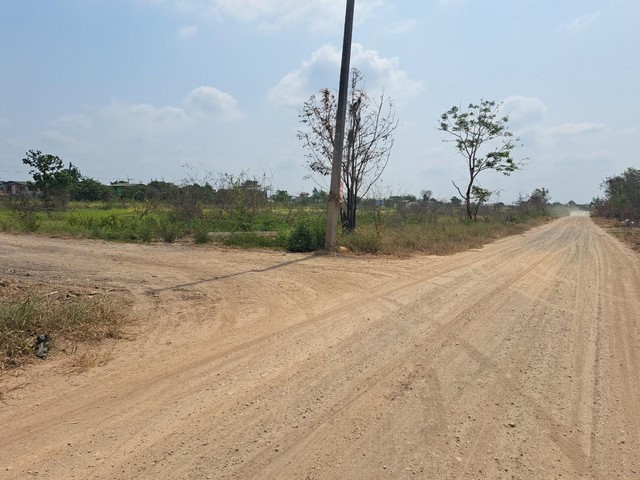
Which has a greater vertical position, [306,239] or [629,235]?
[306,239]

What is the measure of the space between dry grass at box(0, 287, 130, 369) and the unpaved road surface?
28 cm

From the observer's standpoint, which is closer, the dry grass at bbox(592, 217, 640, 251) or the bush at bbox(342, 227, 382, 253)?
the bush at bbox(342, 227, 382, 253)

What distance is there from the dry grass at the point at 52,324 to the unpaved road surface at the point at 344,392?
28 cm

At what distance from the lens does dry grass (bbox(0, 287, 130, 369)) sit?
4.00 meters

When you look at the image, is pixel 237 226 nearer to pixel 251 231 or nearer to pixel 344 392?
pixel 251 231

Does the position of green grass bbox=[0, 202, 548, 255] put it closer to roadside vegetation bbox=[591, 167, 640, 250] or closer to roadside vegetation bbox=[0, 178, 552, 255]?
roadside vegetation bbox=[0, 178, 552, 255]

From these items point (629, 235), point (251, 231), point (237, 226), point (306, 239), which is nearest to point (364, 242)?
point (306, 239)

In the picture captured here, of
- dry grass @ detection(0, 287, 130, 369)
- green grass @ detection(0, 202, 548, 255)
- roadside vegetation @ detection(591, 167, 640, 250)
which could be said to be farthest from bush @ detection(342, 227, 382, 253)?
roadside vegetation @ detection(591, 167, 640, 250)

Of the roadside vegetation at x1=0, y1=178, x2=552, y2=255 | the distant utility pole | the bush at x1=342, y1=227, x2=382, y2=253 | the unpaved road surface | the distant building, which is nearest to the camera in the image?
the unpaved road surface

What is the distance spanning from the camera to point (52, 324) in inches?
176

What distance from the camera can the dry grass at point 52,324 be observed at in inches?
157

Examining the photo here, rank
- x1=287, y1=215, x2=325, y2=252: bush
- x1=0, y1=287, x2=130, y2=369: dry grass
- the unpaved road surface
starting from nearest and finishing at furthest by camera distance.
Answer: the unpaved road surface → x1=0, y1=287, x2=130, y2=369: dry grass → x1=287, y1=215, x2=325, y2=252: bush

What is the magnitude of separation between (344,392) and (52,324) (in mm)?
3076

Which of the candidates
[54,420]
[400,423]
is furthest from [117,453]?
[400,423]
